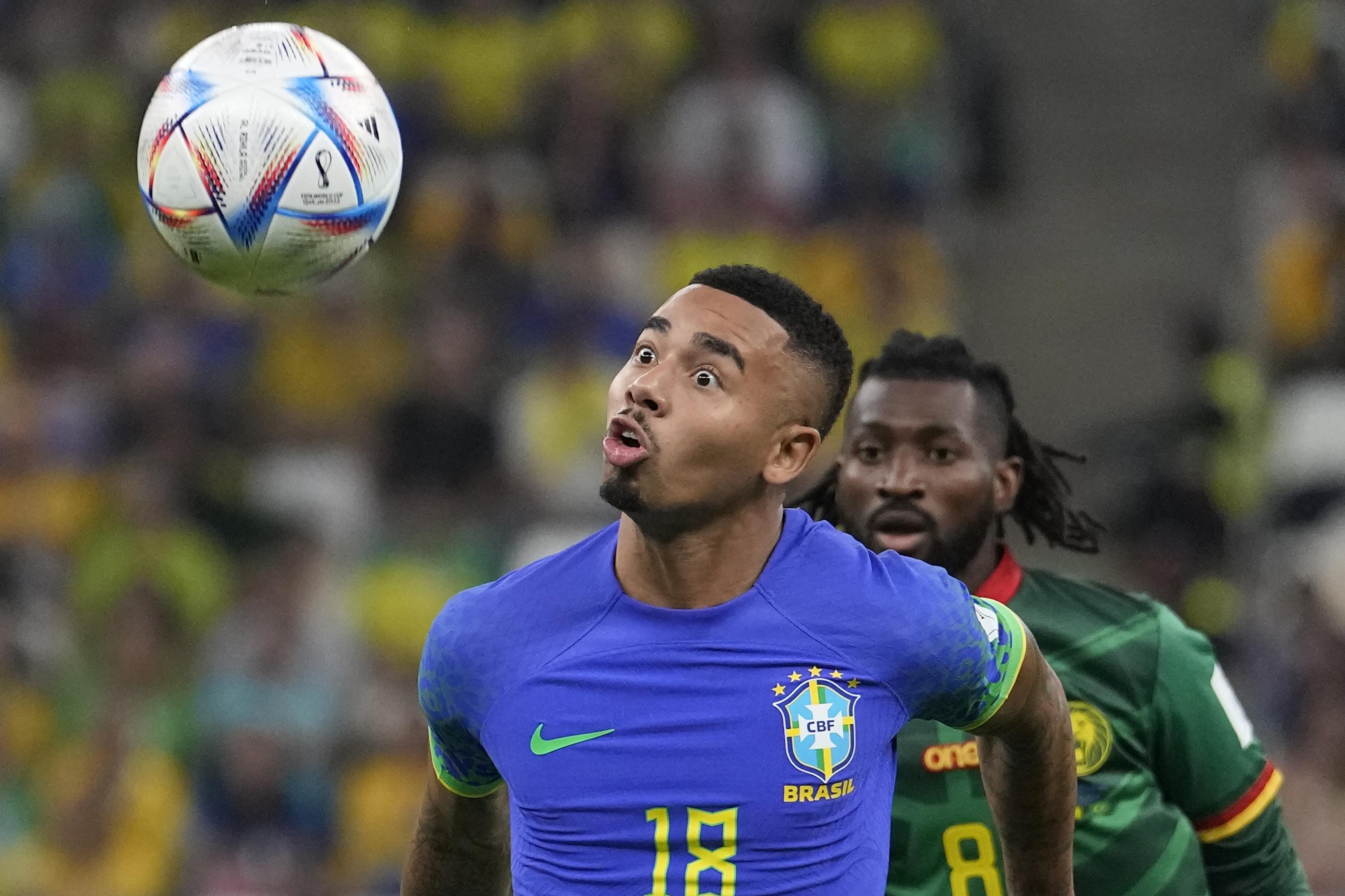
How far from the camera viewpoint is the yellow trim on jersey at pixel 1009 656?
10.1 ft

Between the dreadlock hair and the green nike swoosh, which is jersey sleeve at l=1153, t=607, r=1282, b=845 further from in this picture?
the green nike swoosh

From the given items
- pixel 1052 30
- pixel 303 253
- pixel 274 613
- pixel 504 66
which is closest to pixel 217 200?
pixel 303 253

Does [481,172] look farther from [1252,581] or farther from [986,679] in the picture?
[986,679]

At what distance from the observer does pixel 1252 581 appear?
839 cm

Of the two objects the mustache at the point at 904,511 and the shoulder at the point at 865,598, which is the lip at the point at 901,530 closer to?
the mustache at the point at 904,511

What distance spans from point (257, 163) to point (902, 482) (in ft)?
4.53

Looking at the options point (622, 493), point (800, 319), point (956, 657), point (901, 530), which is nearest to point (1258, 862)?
point (901, 530)

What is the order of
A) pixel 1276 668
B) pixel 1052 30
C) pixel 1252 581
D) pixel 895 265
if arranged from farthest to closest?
pixel 1052 30, pixel 895 265, pixel 1252 581, pixel 1276 668

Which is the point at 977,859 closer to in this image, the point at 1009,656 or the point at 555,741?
the point at 1009,656

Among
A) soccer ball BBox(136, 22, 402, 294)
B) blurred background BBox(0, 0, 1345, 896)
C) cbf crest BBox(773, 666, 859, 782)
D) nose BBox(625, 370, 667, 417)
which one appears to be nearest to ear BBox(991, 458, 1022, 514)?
cbf crest BBox(773, 666, 859, 782)

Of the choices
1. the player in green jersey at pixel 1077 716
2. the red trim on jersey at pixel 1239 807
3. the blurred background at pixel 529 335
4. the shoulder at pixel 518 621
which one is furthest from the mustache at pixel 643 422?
the blurred background at pixel 529 335

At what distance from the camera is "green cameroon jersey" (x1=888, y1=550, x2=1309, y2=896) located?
3660 millimetres

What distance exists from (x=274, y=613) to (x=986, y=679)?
5.51m

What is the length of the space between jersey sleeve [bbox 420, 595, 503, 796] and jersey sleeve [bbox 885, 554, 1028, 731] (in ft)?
2.13
